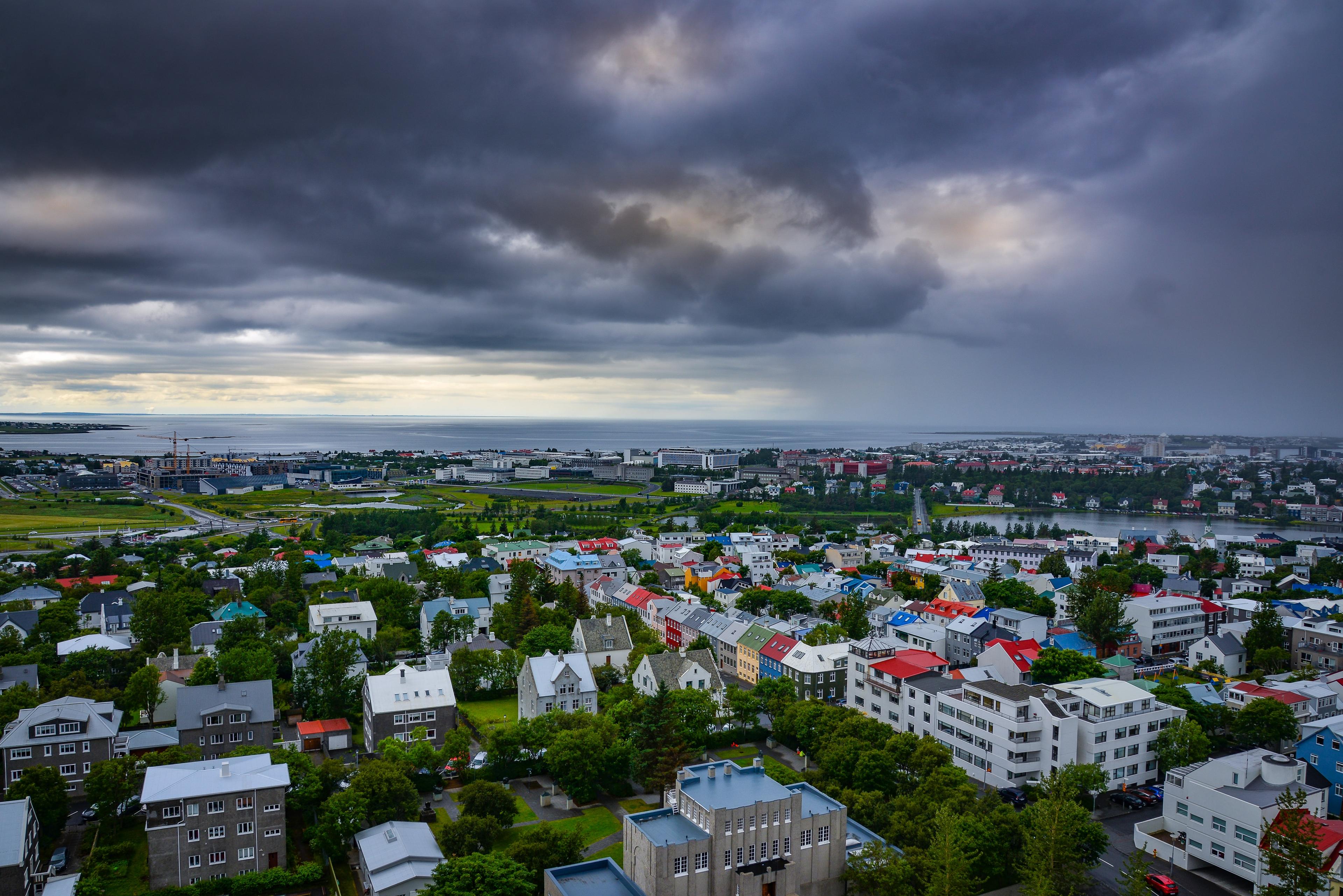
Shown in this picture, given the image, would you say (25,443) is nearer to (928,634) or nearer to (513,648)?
(513,648)

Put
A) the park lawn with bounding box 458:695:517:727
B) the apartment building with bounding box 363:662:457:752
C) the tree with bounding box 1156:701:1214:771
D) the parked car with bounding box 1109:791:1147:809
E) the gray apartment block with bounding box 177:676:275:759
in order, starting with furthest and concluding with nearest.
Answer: the park lawn with bounding box 458:695:517:727
the apartment building with bounding box 363:662:457:752
the gray apartment block with bounding box 177:676:275:759
the tree with bounding box 1156:701:1214:771
the parked car with bounding box 1109:791:1147:809

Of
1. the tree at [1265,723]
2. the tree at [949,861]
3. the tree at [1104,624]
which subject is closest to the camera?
the tree at [949,861]

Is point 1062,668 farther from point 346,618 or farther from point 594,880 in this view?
point 346,618

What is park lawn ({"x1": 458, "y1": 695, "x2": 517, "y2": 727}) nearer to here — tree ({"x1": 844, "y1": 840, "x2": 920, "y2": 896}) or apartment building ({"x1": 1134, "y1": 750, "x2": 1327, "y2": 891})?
tree ({"x1": 844, "y1": 840, "x2": 920, "y2": 896})

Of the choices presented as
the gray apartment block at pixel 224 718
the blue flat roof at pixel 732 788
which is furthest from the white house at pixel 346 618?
the blue flat roof at pixel 732 788

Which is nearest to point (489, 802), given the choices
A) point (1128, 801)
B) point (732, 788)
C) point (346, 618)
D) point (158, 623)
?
point (732, 788)

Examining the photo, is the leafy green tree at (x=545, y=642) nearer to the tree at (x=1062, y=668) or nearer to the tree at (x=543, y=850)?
the tree at (x=543, y=850)

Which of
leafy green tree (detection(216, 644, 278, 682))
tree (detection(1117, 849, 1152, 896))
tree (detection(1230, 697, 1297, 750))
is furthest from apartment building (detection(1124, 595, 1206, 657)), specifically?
leafy green tree (detection(216, 644, 278, 682))

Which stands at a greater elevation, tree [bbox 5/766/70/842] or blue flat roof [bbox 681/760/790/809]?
blue flat roof [bbox 681/760/790/809]
